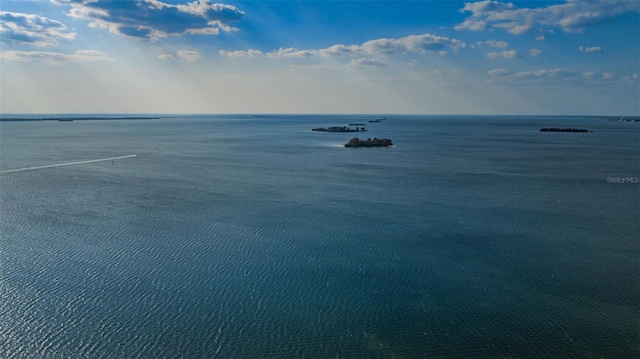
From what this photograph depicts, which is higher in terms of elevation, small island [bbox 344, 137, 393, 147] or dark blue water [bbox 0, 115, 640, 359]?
small island [bbox 344, 137, 393, 147]

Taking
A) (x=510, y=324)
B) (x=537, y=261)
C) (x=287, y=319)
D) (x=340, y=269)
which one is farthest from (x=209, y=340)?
(x=537, y=261)

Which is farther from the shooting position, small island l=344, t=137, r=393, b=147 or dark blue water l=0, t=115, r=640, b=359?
small island l=344, t=137, r=393, b=147

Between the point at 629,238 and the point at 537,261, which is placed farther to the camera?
the point at 629,238

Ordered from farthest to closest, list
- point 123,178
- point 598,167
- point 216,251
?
point 598,167 < point 123,178 < point 216,251

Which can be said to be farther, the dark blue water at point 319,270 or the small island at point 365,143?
the small island at point 365,143

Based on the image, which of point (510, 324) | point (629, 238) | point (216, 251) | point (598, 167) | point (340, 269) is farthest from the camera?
point (598, 167)

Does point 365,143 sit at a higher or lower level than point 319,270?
higher

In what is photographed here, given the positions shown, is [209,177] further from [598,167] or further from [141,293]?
[598,167]

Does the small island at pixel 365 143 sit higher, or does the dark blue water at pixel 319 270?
the small island at pixel 365 143
